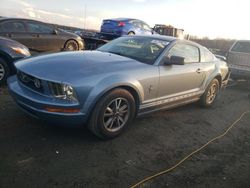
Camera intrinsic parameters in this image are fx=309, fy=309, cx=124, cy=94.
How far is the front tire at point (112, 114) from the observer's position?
4.30 metres

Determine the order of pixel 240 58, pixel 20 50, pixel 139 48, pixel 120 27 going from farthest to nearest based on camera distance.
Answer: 1. pixel 120 27
2. pixel 240 58
3. pixel 20 50
4. pixel 139 48

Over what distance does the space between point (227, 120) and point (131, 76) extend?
9.40ft

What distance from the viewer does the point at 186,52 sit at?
6.18 m

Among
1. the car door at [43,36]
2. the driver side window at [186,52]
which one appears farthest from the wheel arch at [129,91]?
the car door at [43,36]

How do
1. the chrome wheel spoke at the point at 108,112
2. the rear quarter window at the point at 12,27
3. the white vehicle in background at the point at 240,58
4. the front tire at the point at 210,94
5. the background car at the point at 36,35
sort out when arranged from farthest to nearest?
the white vehicle in background at the point at 240,58 < the background car at the point at 36,35 < the rear quarter window at the point at 12,27 < the front tire at the point at 210,94 < the chrome wheel spoke at the point at 108,112

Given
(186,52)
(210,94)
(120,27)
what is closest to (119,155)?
(186,52)

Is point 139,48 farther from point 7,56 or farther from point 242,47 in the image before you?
point 242,47

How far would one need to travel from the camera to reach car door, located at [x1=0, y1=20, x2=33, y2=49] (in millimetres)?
9398

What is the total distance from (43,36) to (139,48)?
5.90 meters

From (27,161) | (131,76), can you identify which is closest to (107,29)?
(131,76)

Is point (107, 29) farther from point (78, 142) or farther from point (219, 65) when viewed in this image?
point (78, 142)

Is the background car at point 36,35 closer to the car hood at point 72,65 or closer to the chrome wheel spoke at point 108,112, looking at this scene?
the car hood at point 72,65

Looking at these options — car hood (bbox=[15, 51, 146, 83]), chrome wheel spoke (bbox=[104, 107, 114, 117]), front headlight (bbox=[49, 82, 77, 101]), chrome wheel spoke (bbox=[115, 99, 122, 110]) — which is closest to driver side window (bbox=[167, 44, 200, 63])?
car hood (bbox=[15, 51, 146, 83])

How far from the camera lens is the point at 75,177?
137 inches
